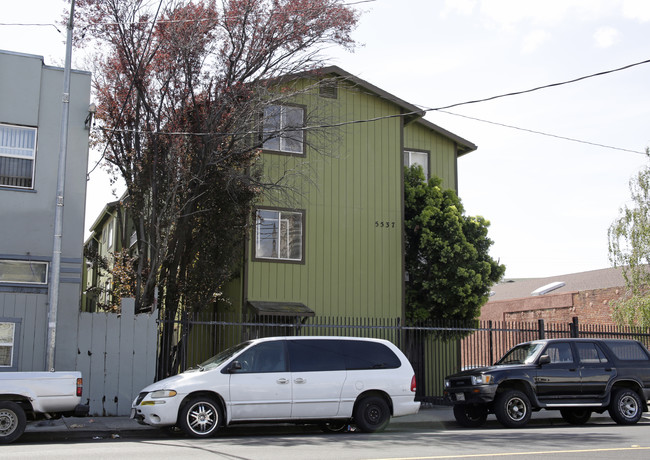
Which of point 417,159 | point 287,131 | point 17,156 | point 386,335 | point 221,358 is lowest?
point 221,358

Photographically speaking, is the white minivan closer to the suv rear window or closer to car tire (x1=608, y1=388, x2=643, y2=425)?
car tire (x1=608, y1=388, x2=643, y2=425)

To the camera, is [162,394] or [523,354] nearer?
[162,394]

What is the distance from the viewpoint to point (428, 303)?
21578 millimetres

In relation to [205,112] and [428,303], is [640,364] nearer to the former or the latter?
[428,303]

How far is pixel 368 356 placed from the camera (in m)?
13.0

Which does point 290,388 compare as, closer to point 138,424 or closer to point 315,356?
point 315,356

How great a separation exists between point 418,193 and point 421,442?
12222mm

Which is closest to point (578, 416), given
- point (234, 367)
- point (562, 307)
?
point (234, 367)

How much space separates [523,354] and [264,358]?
5.72 m

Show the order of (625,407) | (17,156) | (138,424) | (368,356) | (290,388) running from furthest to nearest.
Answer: (17,156)
(625,407)
(138,424)
(368,356)
(290,388)

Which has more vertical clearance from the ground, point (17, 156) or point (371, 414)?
point (17, 156)

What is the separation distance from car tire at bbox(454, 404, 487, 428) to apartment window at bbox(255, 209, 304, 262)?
712 centimetres

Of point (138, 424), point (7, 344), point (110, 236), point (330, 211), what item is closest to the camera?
point (138, 424)

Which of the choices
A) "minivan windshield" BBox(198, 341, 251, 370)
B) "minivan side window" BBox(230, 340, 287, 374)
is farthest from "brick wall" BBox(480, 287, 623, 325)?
"minivan windshield" BBox(198, 341, 251, 370)
